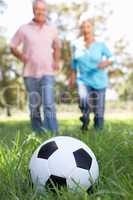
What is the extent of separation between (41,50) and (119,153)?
177 inches

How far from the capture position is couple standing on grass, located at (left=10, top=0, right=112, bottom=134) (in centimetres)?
941

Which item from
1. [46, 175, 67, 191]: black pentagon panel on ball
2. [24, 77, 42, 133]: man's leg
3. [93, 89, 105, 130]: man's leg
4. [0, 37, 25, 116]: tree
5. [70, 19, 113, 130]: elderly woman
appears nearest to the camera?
[46, 175, 67, 191]: black pentagon panel on ball

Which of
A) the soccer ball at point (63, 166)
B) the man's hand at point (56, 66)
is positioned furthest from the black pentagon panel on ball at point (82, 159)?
the man's hand at point (56, 66)

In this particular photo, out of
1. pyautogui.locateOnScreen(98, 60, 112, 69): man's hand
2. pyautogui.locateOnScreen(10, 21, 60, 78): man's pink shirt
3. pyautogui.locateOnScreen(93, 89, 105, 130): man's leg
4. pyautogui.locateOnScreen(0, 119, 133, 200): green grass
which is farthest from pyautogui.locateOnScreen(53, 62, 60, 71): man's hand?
pyautogui.locateOnScreen(0, 119, 133, 200): green grass

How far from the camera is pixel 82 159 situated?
424 centimetres

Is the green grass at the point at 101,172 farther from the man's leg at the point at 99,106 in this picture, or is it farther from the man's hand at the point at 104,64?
the man's leg at the point at 99,106

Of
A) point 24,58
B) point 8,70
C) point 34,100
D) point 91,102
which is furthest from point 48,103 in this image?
point 8,70

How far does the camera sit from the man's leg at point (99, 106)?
10078mm

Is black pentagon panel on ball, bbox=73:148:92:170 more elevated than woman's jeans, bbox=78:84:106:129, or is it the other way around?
black pentagon panel on ball, bbox=73:148:92:170

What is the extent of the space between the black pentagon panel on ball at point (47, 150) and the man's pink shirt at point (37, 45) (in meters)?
5.13

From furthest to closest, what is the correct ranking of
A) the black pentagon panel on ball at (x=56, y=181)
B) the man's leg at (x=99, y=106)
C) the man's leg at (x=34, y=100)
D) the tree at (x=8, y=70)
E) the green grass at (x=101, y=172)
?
the tree at (x=8, y=70)
the man's leg at (x=99, y=106)
the man's leg at (x=34, y=100)
the black pentagon panel on ball at (x=56, y=181)
the green grass at (x=101, y=172)

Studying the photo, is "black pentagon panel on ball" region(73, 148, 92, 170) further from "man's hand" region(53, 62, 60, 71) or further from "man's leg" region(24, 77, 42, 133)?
"man's hand" region(53, 62, 60, 71)

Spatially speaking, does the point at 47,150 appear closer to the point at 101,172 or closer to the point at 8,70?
the point at 101,172

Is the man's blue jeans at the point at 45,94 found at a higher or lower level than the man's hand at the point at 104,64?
lower
